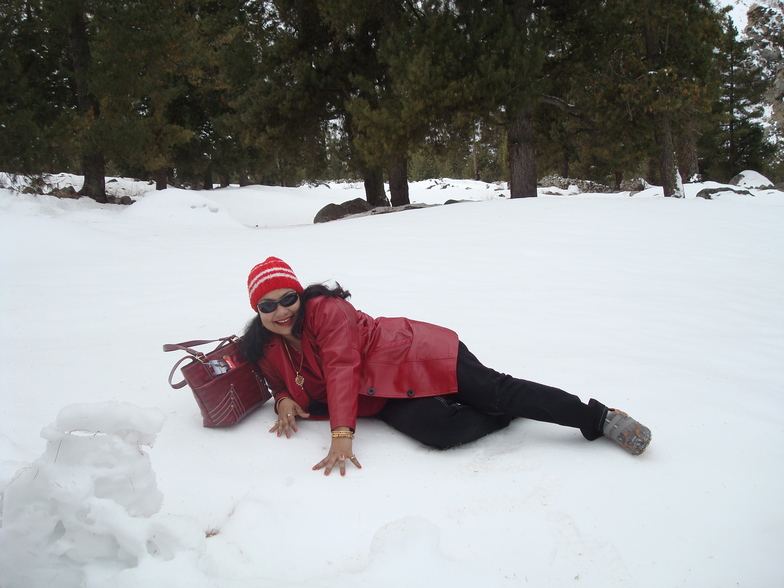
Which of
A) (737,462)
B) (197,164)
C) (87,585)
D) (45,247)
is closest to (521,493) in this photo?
(737,462)

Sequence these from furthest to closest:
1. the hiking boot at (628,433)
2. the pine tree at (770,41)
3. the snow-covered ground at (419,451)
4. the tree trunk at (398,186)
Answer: the pine tree at (770,41)
the tree trunk at (398,186)
the hiking boot at (628,433)
the snow-covered ground at (419,451)

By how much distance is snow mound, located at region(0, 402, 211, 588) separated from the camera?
1181mm

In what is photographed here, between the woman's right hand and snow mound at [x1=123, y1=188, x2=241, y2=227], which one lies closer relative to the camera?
the woman's right hand

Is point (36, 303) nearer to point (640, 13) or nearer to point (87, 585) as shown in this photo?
point (87, 585)

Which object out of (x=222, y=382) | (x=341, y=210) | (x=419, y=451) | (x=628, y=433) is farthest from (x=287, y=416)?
(x=341, y=210)

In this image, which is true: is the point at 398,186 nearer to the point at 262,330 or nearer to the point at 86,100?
the point at 86,100

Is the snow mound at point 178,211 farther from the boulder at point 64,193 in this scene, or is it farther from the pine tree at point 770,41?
the pine tree at point 770,41

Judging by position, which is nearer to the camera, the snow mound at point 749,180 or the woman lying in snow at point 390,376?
the woman lying in snow at point 390,376

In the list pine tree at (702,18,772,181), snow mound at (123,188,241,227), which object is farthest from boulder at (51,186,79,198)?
pine tree at (702,18,772,181)

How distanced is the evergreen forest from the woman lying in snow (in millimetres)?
7783

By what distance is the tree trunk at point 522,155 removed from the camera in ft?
35.4

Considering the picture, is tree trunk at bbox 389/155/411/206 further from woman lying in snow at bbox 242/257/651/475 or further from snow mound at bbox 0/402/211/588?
snow mound at bbox 0/402/211/588

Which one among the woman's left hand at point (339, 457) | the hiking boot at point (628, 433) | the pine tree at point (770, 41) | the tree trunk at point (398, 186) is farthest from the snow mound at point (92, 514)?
the pine tree at point (770, 41)

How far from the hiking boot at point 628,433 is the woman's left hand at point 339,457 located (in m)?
1.07
